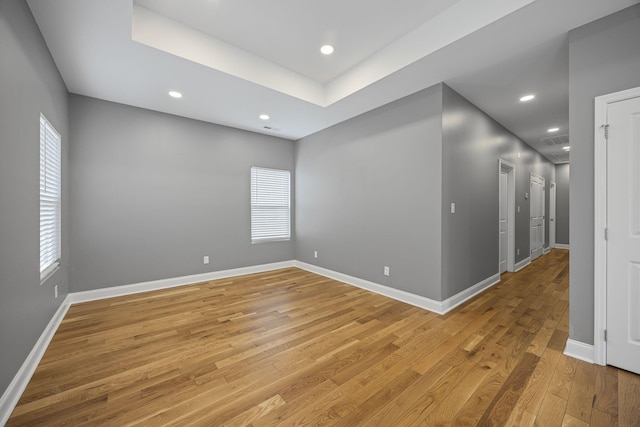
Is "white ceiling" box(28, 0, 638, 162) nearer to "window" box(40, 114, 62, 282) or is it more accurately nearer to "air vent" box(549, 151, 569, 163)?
"window" box(40, 114, 62, 282)

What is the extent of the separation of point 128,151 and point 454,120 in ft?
15.3

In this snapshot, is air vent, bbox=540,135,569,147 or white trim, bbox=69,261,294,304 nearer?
white trim, bbox=69,261,294,304

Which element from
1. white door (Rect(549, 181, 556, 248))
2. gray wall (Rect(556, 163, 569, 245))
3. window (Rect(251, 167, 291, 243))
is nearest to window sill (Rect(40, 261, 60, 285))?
window (Rect(251, 167, 291, 243))

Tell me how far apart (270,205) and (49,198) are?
322 centimetres

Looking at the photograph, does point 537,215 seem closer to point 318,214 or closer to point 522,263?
point 522,263

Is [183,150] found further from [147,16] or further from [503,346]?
[503,346]

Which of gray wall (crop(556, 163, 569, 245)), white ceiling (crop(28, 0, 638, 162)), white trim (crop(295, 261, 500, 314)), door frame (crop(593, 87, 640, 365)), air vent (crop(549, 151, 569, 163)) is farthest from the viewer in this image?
gray wall (crop(556, 163, 569, 245))

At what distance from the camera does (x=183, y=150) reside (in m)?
4.23

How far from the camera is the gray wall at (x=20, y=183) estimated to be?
5.32 ft

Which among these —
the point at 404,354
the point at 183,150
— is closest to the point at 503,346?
the point at 404,354

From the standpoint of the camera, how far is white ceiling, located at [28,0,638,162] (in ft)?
6.90

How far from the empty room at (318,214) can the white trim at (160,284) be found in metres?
0.03

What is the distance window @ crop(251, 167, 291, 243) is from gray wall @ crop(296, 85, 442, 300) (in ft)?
1.85

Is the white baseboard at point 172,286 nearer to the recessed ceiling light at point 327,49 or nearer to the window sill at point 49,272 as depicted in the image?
the window sill at point 49,272
